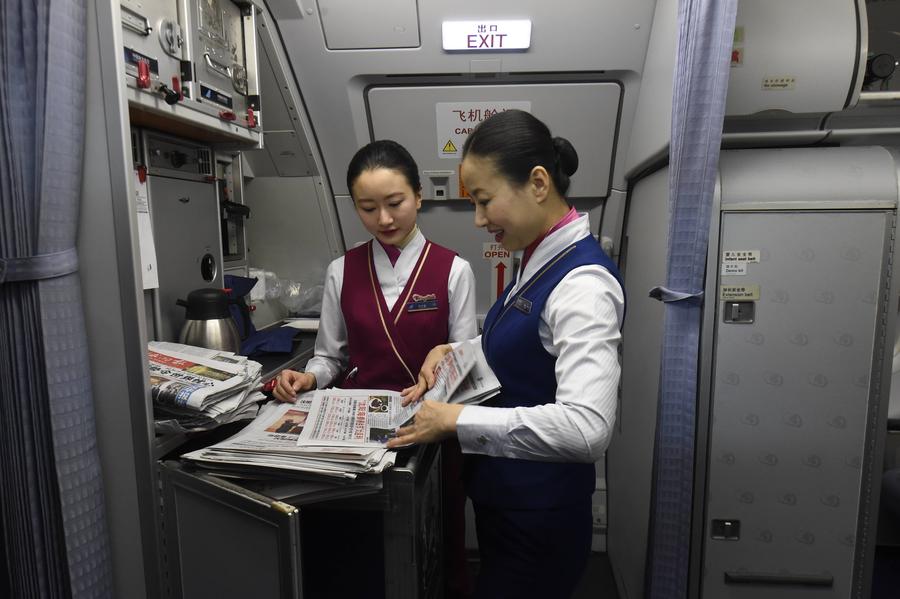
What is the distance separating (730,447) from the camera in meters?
1.59

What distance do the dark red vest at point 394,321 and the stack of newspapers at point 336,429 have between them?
0.70 ft

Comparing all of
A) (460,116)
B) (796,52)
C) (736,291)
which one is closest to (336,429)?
(736,291)

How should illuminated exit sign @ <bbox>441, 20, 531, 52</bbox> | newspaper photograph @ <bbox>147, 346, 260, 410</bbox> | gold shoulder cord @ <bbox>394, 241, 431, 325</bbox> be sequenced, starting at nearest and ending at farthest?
newspaper photograph @ <bbox>147, 346, 260, 410</bbox> → gold shoulder cord @ <bbox>394, 241, 431, 325</bbox> → illuminated exit sign @ <bbox>441, 20, 531, 52</bbox>

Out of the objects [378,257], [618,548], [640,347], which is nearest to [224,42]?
[378,257]

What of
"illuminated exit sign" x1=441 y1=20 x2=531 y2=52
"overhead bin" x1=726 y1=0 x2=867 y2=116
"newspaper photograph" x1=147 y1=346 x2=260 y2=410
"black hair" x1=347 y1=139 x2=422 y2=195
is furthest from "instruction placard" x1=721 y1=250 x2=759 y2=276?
"newspaper photograph" x1=147 y1=346 x2=260 y2=410

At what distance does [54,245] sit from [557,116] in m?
1.78

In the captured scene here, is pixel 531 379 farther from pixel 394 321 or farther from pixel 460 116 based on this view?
pixel 460 116

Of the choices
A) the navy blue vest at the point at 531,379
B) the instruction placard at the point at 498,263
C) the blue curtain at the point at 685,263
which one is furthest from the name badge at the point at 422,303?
the instruction placard at the point at 498,263

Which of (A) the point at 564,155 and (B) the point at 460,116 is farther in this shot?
(B) the point at 460,116

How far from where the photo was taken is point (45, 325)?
3.26 feet

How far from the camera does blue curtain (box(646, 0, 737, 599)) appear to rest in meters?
1.37

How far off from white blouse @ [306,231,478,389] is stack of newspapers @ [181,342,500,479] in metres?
0.25

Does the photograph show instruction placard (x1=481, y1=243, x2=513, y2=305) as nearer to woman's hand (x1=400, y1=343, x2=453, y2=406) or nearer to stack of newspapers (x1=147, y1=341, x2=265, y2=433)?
woman's hand (x1=400, y1=343, x2=453, y2=406)

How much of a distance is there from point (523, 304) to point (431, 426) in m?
0.32
